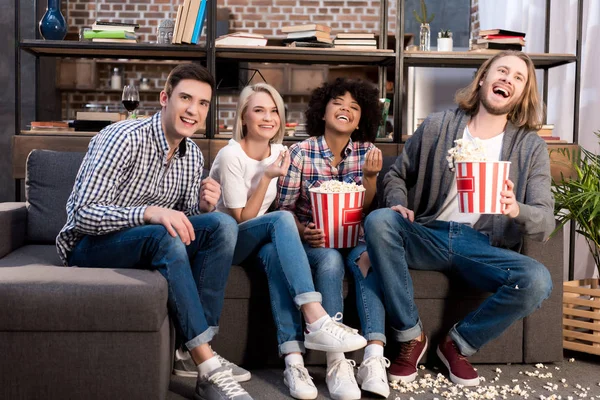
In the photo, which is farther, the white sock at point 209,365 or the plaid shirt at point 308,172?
the plaid shirt at point 308,172

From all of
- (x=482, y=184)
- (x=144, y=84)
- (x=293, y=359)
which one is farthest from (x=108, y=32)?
(x=144, y=84)

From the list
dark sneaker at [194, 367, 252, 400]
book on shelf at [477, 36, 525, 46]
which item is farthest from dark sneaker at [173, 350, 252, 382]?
book on shelf at [477, 36, 525, 46]

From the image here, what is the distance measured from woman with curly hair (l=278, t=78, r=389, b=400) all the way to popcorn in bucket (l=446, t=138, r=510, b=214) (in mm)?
433

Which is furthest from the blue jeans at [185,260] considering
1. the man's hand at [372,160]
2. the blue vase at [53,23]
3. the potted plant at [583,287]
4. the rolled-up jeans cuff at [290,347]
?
the blue vase at [53,23]

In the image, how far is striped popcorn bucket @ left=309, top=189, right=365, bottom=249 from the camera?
2.49 metres

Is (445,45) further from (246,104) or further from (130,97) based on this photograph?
(130,97)

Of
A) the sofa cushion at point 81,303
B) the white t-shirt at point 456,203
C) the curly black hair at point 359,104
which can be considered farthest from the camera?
the curly black hair at point 359,104

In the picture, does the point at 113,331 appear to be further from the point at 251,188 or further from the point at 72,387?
the point at 251,188

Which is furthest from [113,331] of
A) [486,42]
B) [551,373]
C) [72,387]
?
[486,42]

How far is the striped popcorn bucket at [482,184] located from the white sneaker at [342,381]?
2.06 feet

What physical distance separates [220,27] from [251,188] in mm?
4507

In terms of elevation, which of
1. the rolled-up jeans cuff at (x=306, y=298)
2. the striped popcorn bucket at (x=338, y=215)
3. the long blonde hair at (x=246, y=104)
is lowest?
the rolled-up jeans cuff at (x=306, y=298)

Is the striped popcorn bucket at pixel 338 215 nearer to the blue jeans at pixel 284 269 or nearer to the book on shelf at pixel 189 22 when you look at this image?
the blue jeans at pixel 284 269

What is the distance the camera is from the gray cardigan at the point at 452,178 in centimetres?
251
